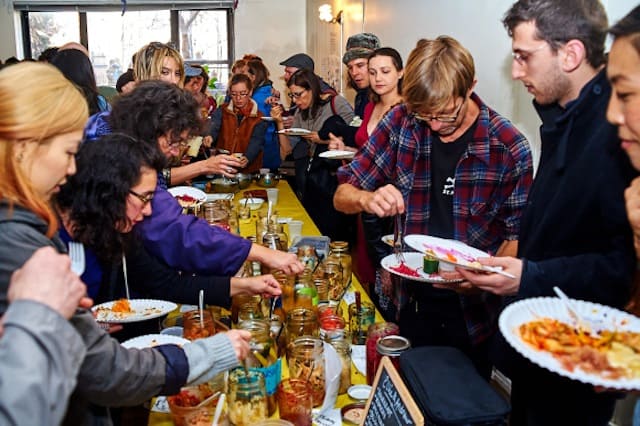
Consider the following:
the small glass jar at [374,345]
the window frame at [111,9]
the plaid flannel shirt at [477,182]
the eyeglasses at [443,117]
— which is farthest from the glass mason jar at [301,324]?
the window frame at [111,9]

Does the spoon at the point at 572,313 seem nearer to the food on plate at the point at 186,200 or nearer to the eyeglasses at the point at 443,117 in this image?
the eyeglasses at the point at 443,117

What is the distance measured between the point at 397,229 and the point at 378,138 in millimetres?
353

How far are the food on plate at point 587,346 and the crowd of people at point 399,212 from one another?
0.12m

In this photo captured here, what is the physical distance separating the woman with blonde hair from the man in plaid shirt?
110cm

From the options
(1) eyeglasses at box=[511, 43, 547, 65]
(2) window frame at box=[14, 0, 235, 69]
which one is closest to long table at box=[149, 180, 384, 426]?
(1) eyeglasses at box=[511, 43, 547, 65]

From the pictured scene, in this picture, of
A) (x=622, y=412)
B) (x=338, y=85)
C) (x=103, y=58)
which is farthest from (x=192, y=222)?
(x=103, y=58)

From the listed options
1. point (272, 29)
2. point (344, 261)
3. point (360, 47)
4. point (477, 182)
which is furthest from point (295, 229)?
point (272, 29)

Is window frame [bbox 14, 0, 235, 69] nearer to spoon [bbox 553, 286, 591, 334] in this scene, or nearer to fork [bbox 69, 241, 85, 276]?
fork [bbox 69, 241, 85, 276]

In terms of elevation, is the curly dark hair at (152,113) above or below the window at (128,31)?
below

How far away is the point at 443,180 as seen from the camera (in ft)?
7.00

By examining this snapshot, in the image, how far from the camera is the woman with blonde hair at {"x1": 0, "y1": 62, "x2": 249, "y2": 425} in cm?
98

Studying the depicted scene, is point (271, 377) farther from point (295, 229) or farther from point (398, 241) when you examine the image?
point (295, 229)

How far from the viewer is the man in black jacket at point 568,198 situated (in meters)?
1.45

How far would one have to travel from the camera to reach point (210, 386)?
147 cm
